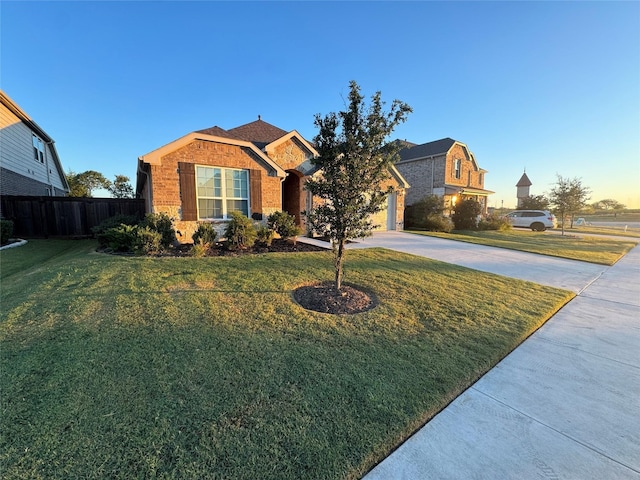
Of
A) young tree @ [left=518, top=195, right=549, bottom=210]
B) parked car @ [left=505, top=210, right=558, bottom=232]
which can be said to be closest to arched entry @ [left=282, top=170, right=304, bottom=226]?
parked car @ [left=505, top=210, right=558, bottom=232]

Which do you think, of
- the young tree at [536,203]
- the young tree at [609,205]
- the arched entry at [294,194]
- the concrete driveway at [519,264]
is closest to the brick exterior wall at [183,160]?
the arched entry at [294,194]

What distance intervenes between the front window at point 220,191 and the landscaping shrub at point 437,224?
12.5 meters

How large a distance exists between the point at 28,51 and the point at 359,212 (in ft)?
53.5

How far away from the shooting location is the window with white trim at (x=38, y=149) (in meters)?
15.5

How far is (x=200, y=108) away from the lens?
15.5 meters

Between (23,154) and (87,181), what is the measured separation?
945 inches

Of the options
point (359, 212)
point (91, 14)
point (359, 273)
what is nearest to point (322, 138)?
point (359, 212)

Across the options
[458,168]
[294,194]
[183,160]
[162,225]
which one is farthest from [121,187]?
[458,168]

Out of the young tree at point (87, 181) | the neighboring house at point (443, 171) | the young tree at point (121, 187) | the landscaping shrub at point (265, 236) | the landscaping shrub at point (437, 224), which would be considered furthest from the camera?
the young tree at point (121, 187)

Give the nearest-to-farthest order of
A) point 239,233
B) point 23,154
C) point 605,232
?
point 239,233 → point 23,154 → point 605,232

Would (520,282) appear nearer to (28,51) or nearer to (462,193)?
(462,193)

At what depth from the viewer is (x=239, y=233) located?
8531 millimetres

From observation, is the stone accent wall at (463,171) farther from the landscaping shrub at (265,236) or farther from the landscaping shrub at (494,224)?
the landscaping shrub at (265,236)

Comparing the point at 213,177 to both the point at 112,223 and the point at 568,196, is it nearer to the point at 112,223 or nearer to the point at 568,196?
the point at 112,223
